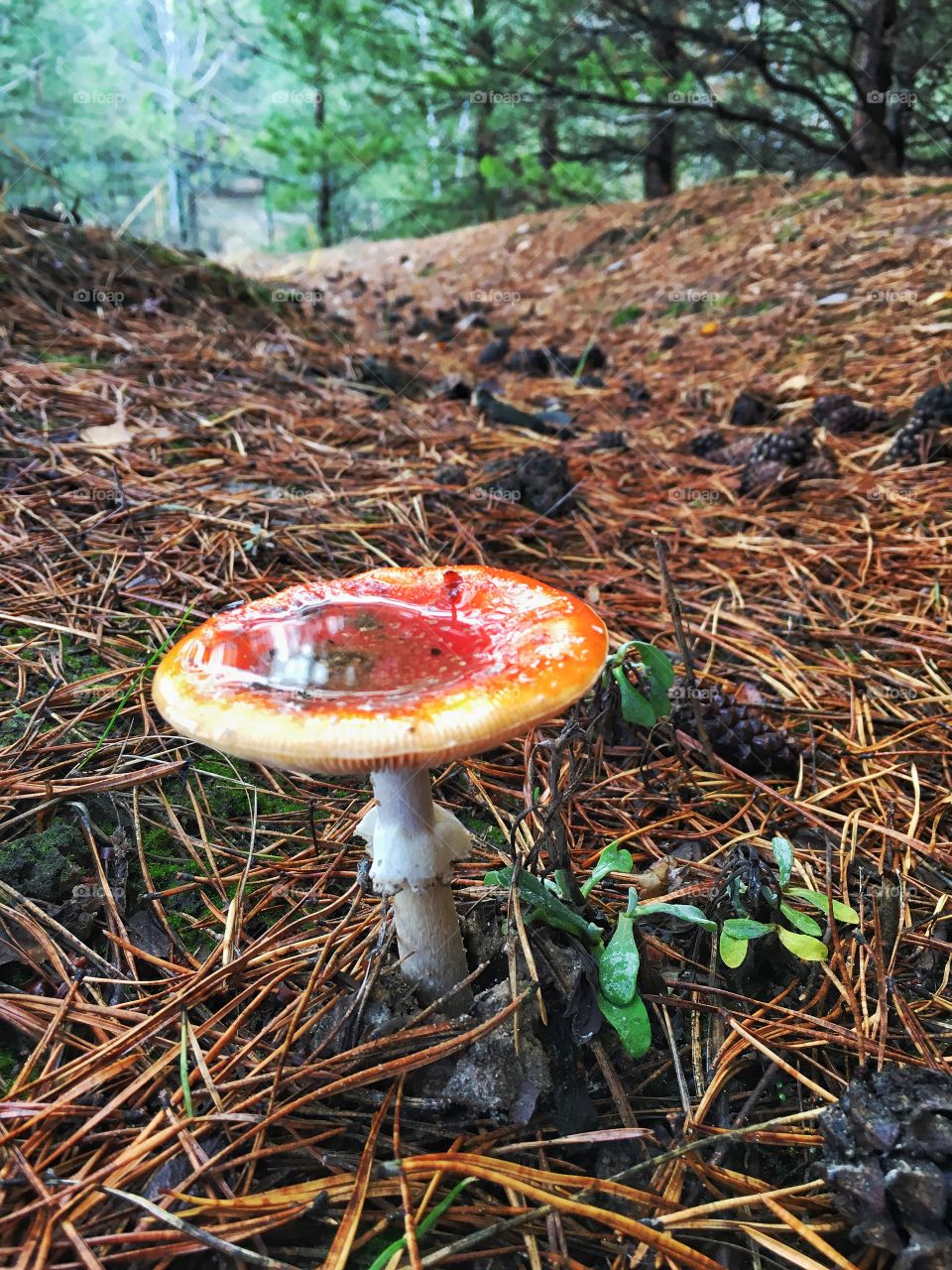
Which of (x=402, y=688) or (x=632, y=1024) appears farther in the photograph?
(x=632, y=1024)

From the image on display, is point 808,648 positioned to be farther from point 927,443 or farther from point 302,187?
point 302,187

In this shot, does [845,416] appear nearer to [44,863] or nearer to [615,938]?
[615,938]

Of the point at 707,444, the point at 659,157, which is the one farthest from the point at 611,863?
the point at 659,157

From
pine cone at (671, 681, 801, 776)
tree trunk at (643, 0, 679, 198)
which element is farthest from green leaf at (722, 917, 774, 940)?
tree trunk at (643, 0, 679, 198)

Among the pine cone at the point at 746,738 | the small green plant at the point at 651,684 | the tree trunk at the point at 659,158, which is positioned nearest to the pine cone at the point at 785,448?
the pine cone at the point at 746,738

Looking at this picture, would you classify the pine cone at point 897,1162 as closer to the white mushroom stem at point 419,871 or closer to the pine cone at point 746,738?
the white mushroom stem at point 419,871
